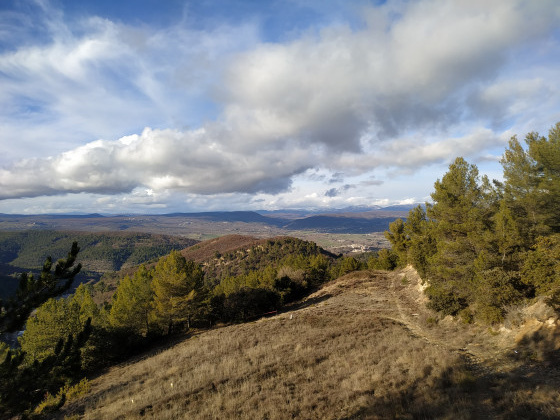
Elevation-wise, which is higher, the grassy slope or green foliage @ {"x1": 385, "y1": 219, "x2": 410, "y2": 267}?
green foliage @ {"x1": 385, "y1": 219, "x2": 410, "y2": 267}

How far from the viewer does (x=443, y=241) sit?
22.0 m

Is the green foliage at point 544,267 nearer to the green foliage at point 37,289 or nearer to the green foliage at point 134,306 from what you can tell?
the green foliage at point 37,289

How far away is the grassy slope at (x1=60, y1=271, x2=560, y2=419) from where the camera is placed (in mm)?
8984

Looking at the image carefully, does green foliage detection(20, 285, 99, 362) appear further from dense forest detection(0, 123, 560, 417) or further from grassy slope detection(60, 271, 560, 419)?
grassy slope detection(60, 271, 560, 419)

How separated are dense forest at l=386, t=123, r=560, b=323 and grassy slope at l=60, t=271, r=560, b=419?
2.07 m

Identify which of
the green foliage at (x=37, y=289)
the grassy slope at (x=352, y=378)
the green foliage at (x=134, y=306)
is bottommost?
the green foliage at (x=134, y=306)

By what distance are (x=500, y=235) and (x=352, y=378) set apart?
45.1ft

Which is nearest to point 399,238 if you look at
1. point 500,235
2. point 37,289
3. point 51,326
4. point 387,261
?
point 387,261

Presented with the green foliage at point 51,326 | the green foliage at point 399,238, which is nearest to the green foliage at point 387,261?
the green foliage at point 399,238

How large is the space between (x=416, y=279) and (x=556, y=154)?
25.4m

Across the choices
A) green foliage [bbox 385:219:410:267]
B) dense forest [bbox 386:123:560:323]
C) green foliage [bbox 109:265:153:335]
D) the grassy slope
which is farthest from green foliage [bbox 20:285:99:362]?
green foliage [bbox 385:219:410:267]

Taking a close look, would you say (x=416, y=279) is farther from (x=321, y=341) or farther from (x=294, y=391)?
(x=294, y=391)

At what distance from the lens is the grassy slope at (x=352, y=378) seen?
898 centimetres

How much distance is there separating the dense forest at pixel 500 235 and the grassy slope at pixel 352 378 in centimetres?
207
